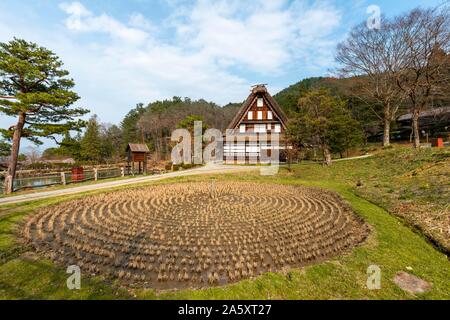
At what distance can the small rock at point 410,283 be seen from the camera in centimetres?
354

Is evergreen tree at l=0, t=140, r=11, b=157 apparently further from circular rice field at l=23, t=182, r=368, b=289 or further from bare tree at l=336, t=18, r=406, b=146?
bare tree at l=336, t=18, r=406, b=146

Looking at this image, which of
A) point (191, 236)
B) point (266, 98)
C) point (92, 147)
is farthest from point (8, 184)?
point (92, 147)

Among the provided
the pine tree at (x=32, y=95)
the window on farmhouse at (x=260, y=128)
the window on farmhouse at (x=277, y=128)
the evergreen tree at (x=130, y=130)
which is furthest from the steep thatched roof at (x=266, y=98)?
the evergreen tree at (x=130, y=130)

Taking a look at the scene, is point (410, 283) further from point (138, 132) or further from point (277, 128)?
point (138, 132)

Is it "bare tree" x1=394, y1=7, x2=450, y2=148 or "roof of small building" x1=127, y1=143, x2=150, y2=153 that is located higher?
"bare tree" x1=394, y1=7, x2=450, y2=148

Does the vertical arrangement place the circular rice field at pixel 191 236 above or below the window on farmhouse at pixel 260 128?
below

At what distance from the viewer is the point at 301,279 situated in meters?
3.78

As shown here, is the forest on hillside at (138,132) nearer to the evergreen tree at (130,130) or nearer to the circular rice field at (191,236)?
the evergreen tree at (130,130)

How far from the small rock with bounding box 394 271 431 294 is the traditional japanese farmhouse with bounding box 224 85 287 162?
23.0 m

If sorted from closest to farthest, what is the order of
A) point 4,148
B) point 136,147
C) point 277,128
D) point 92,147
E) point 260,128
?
point 4,148 < point 136,147 < point 277,128 < point 260,128 < point 92,147

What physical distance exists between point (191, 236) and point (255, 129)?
75.0 feet

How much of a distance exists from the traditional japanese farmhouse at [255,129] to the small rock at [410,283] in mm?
22964

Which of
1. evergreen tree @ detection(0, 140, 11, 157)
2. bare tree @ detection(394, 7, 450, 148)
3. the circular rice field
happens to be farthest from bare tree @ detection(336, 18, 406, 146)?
evergreen tree @ detection(0, 140, 11, 157)

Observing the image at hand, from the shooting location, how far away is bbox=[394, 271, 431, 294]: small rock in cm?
354
